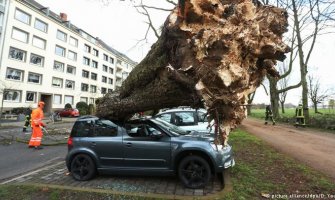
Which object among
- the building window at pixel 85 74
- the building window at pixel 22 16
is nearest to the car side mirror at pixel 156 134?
the building window at pixel 22 16

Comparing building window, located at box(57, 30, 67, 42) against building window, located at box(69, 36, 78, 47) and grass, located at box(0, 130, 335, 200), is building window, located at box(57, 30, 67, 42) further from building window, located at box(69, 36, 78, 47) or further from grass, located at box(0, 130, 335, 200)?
grass, located at box(0, 130, 335, 200)

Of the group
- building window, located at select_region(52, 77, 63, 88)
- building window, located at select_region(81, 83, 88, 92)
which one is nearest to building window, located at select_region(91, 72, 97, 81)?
building window, located at select_region(81, 83, 88, 92)

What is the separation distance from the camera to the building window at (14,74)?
38953mm

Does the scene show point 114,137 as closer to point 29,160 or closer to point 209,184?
point 209,184

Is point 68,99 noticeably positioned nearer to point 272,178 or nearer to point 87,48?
point 87,48

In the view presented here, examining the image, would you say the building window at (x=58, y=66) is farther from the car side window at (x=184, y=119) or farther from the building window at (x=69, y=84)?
the car side window at (x=184, y=119)

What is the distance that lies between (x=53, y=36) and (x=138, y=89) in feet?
155

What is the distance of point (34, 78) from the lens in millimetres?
44469

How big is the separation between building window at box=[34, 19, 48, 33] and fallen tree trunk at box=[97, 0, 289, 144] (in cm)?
4544

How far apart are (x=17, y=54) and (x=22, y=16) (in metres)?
5.68

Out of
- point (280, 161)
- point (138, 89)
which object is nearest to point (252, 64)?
point (138, 89)

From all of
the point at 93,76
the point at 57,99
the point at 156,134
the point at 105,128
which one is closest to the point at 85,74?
the point at 93,76

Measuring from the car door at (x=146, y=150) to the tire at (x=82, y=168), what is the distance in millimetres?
961

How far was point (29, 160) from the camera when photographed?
1038 centimetres
